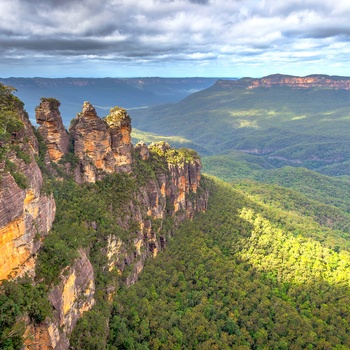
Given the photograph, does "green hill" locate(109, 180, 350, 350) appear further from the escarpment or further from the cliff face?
the cliff face

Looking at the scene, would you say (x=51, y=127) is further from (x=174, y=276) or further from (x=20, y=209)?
(x=174, y=276)

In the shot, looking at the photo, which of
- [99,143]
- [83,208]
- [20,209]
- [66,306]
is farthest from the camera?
[99,143]

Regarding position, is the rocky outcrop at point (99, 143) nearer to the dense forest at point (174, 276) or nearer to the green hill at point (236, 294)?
the dense forest at point (174, 276)

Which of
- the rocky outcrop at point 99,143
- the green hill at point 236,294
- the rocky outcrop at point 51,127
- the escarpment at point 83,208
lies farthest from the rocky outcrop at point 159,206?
the rocky outcrop at point 51,127

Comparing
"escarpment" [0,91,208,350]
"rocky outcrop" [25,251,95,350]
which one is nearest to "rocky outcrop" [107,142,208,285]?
"escarpment" [0,91,208,350]

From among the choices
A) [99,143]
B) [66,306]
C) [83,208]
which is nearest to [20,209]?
[66,306]
